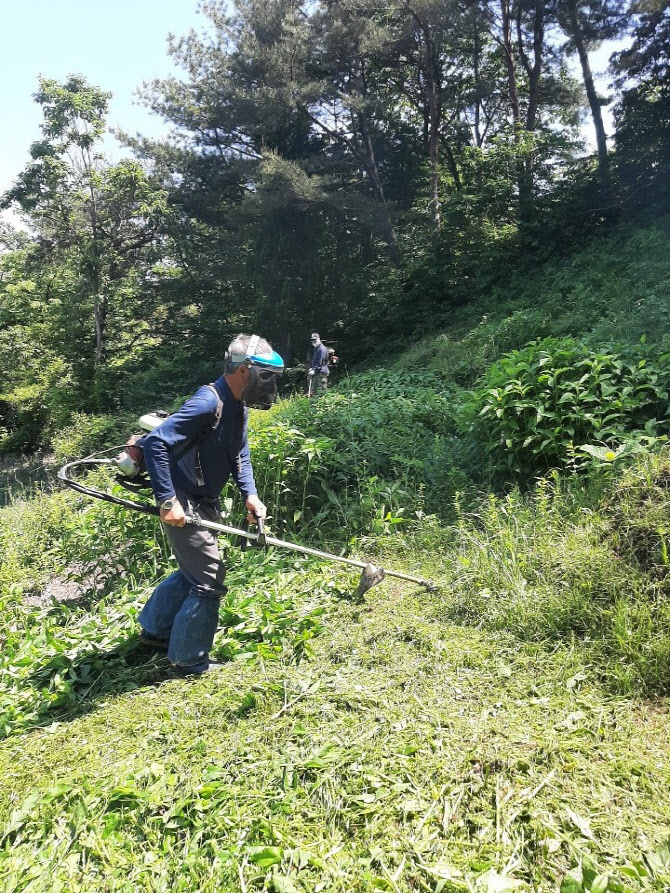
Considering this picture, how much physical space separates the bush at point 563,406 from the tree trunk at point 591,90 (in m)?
14.1

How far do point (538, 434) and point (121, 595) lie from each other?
140 inches

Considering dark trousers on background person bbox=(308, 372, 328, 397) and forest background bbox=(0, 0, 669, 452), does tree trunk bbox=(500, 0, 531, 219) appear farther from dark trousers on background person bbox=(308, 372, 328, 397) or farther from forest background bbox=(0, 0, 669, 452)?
dark trousers on background person bbox=(308, 372, 328, 397)

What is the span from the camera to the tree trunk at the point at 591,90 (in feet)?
→ 54.5

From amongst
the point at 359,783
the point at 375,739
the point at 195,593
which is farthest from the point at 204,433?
the point at 359,783

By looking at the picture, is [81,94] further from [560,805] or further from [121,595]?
[560,805]

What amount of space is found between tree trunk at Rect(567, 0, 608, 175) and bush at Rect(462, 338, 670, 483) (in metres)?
14.1

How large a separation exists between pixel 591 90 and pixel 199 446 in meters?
18.7

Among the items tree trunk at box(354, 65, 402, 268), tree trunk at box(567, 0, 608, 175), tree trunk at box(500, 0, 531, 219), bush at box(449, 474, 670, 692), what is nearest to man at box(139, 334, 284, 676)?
bush at box(449, 474, 670, 692)

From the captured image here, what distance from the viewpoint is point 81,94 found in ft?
59.6

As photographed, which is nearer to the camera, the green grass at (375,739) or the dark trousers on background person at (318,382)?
the green grass at (375,739)

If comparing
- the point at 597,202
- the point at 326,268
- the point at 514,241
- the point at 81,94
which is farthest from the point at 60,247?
the point at 597,202

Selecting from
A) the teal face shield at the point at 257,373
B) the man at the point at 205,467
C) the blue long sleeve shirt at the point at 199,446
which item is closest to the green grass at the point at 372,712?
the man at the point at 205,467

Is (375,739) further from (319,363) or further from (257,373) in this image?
(319,363)

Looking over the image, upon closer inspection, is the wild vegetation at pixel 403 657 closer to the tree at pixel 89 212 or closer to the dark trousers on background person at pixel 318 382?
the dark trousers on background person at pixel 318 382
